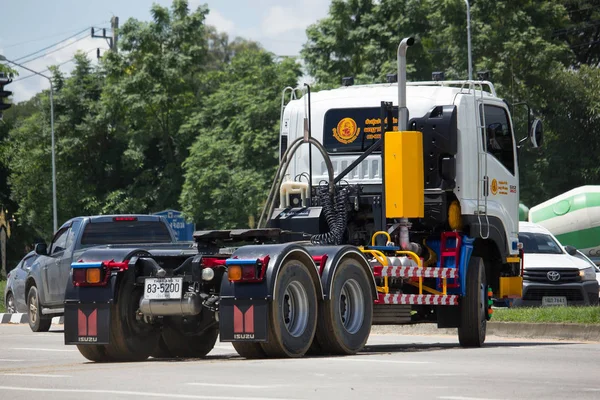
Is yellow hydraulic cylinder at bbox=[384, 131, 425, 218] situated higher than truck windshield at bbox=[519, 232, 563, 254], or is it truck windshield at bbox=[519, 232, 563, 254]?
yellow hydraulic cylinder at bbox=[384, 131, 425, 218]

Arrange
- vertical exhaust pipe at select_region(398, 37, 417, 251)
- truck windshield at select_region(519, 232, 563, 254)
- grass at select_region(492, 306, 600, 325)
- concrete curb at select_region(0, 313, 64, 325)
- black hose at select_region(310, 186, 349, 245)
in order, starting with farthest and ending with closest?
concrete curb at select_region(0, 313, 64, 325)
truck windshield at select_region(519, 232, 563, 254)
grass at select_region(492, 306, 600, 325)
vertical exhaust pipe at select_region(398, 37, 417, 251)
black hose at select_region(310, 186, 349, 245)

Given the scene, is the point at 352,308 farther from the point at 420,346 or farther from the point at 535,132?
→ the point at 535,132

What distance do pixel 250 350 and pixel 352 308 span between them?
1512 millimetres

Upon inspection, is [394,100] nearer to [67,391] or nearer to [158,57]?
[67,391]

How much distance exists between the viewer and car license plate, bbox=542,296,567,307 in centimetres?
2305

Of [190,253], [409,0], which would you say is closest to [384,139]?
[190,253]

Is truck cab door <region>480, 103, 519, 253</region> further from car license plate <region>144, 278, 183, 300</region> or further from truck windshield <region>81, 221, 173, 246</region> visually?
truck windshield <region>81, 221, 173, 246</region>

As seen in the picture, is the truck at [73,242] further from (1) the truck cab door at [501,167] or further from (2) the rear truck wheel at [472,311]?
(2) the rear truck wheel at [472,311]

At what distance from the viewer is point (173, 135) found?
58.1m

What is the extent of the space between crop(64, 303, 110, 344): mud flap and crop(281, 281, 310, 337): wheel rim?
1.89m

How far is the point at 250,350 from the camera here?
13.0m

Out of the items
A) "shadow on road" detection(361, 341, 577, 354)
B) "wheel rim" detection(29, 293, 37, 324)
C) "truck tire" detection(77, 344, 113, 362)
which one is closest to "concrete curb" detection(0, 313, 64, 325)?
"wheel rim" detection(29, 293, 37, 324)

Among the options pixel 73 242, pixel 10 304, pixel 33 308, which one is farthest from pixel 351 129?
pixel 10 304

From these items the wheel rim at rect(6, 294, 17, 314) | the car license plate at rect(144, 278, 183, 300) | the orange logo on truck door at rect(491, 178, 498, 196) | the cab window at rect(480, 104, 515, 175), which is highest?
the cab window at rect(480, 104, 515, 175)
